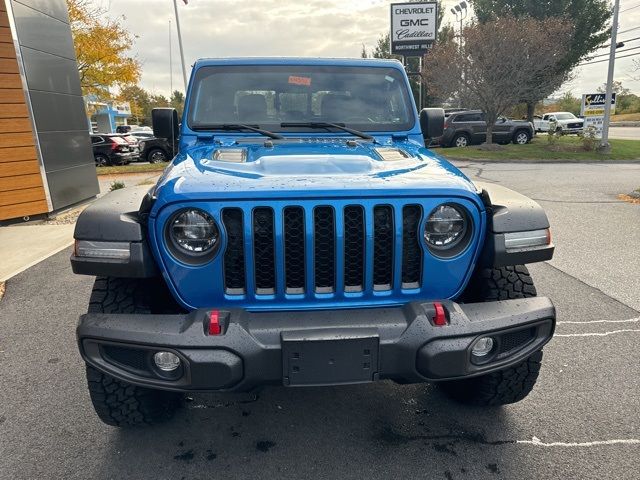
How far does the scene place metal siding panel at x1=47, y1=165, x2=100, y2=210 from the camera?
834 cm

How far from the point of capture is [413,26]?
2625 cm

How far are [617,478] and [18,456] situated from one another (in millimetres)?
2879

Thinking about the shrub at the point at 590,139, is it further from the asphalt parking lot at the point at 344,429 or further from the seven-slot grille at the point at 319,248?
the seven-slot grille at the point at 319,248

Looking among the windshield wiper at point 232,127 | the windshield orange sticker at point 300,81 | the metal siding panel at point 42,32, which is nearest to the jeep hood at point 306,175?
the windshield wiper at point 232,127

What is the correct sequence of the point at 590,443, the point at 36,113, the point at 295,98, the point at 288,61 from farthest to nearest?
the point at 36,113 → the point at 288,61 → the point at 295,98 → the point at 590,443

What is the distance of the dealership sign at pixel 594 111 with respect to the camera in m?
19.7

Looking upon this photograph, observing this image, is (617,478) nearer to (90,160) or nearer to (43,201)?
(43,201)

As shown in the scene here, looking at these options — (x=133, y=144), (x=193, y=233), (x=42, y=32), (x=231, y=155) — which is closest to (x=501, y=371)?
(x=193, y=233)

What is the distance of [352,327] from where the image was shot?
1.95 meters

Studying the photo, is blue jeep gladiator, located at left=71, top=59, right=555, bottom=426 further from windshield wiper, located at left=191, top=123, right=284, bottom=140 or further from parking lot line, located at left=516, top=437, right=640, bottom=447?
windshield wiper, located at left=191, top=123, right=284, bottom=140

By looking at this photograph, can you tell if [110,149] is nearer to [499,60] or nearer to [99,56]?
[99,56]

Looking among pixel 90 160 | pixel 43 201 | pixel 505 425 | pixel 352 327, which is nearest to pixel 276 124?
pixel 352 327

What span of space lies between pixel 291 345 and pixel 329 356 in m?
0.16

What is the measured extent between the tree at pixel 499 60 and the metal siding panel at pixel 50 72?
14.6m
